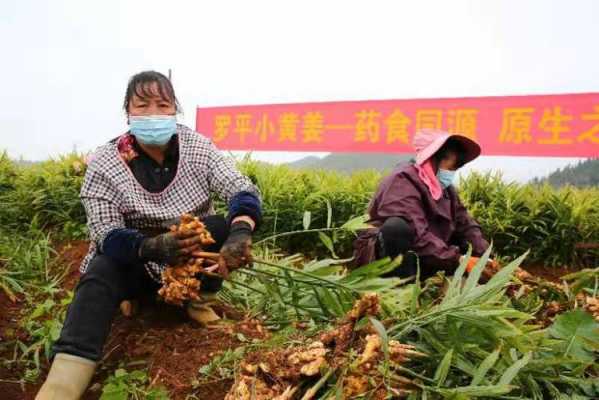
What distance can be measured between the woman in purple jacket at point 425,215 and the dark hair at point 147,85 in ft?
3.77

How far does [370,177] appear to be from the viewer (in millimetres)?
4688

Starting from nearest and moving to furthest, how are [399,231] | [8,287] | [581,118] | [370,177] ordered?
1. [399,231]
2. [8,287]
3. [370,177]
4. [581,118]

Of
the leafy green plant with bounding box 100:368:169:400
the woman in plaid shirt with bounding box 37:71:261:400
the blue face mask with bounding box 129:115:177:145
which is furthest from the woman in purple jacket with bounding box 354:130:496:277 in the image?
the leafy green plant with bounding box 100:368:169:400

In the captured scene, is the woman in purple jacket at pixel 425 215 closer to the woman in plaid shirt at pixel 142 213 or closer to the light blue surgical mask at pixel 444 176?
the light blue surgical mask at pixel 444 176

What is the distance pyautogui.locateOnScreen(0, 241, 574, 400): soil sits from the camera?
1799 mm

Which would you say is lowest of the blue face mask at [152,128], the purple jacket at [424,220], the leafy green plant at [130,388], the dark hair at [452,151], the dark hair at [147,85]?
the leafy green plant at [130,388]

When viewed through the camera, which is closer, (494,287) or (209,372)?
(494,287)

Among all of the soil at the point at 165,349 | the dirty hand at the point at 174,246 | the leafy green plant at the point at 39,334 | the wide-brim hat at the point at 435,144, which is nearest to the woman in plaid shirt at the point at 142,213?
the dirty hand at the point at 174,246

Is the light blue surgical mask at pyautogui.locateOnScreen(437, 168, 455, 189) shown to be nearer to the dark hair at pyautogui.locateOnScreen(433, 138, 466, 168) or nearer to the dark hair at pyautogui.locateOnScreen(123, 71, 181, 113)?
the dark hair at pyautogui.locateOnScreen(433, 138, 466, 168)

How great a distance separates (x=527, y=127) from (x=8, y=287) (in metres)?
4.36

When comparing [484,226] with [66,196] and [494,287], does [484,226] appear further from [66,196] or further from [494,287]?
[66,196]

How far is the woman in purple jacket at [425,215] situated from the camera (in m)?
2.66

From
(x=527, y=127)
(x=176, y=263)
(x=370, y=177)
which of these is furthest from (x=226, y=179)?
(x=527, y=127)

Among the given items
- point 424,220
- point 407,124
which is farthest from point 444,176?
point 407,124
